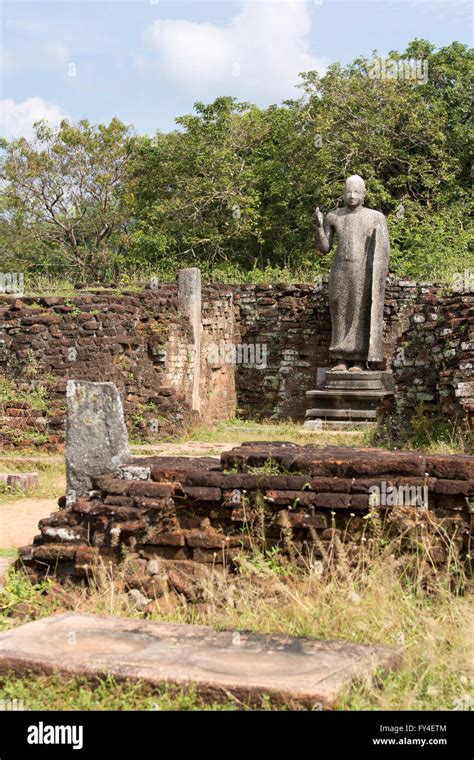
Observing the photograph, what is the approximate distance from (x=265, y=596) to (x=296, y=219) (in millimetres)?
18187

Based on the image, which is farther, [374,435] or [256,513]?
[374,435]

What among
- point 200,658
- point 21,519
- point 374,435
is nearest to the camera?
point 200,658

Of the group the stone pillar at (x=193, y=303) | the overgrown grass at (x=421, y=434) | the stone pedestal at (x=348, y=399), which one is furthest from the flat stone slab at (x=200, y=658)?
the stone pillar at (x=193, y=303)

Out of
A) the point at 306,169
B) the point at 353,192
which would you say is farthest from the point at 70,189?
the point at 353,192

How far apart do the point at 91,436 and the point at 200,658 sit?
2.40m

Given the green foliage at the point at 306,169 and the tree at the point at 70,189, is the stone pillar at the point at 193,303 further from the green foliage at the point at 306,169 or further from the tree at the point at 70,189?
the tree at the point at 70,189

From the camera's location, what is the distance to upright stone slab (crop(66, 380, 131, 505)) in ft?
20.6

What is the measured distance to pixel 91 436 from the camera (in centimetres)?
634

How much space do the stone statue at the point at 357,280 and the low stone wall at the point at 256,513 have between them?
8329 millimetres

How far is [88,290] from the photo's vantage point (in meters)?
15.8

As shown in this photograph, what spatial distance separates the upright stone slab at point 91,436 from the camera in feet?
20.6

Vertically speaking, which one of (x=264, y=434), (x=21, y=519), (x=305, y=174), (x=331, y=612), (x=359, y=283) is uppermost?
(x=305, y=174)

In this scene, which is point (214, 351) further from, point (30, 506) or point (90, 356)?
point (30, 506)
